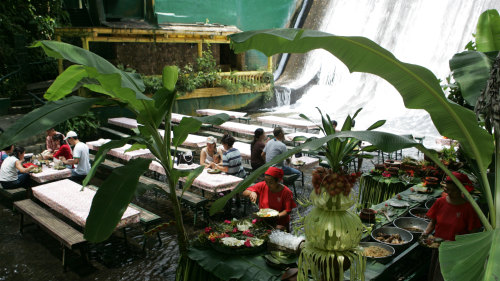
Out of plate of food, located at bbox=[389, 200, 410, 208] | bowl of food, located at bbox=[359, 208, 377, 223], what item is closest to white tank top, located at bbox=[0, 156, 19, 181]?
bowl of food, located at bbox=[359, 208, 377, 223]

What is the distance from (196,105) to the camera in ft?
56.7

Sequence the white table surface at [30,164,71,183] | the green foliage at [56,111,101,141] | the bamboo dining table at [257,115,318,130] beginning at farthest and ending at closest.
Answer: the green foliage at [56,111,101,141]
the bamboo dining table at [257,115,318,130]
the white table surface at [30,164,71,183]

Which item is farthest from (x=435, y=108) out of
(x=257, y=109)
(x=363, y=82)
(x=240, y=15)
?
(x=240, y=15)

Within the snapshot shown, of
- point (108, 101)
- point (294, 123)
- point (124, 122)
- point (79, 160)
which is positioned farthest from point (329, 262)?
point (124, 122)

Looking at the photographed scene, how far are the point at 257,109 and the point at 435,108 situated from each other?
18152 millimetres

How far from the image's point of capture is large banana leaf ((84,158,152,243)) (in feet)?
9.04

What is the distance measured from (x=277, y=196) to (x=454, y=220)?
2057 millimetres

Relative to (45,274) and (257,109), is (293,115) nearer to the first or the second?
(257,109)

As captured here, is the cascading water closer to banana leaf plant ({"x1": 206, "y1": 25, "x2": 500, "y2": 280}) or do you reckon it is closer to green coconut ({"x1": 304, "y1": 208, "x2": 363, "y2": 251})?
banana leaf plant ({"x1": 206, "y1": 25, "x2": 500, "y2": 280})

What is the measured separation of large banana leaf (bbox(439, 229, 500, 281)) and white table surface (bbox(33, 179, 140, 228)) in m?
4.65

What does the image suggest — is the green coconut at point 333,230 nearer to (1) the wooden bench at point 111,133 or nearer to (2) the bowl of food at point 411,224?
(2) the bowl of food at point 411,224

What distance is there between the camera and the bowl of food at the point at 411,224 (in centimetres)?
474

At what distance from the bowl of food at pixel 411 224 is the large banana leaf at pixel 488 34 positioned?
2128mm

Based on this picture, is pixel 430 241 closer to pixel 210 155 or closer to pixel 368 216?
pixel 368 216
